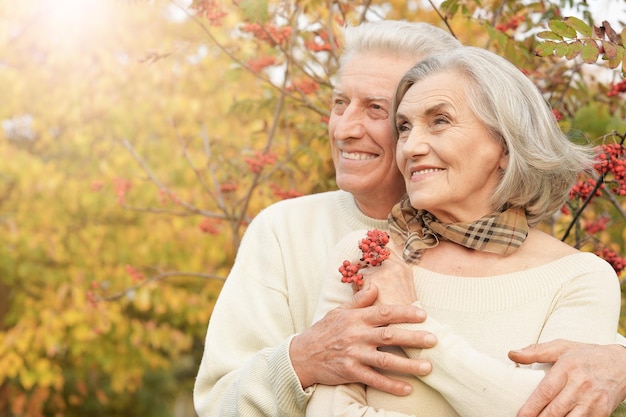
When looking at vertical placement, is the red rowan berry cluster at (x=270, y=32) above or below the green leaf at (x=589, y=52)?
below

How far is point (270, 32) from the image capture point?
3.78m

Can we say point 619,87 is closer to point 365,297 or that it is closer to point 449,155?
point 449,155

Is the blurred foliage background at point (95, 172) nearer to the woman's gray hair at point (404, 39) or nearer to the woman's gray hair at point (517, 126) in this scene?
the woman's gray hair at point (404, 39)

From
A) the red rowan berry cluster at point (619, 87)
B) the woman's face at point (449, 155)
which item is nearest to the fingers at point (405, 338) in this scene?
the woman's face at point (449, 155)

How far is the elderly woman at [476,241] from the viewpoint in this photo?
2.15 meters

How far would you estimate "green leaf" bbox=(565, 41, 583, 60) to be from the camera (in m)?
2.49

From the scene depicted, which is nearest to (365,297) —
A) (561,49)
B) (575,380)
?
(575,380)

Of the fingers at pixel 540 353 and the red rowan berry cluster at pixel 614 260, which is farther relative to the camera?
the red rowan berry cluster at pixel 614 260

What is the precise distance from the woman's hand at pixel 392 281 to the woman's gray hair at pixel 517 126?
330 millimetres

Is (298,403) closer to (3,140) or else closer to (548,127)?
(548,127)

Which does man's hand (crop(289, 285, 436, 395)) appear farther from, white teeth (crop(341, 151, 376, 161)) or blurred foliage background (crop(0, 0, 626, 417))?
blurred foliage background (crop(0, 0, 626, 417))

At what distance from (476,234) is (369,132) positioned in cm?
72

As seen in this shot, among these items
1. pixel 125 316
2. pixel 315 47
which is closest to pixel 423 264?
pixel 315 47

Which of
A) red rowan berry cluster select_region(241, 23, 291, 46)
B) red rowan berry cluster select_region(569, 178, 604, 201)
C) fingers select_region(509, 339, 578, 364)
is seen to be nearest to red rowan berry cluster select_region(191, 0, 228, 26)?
red rowan berry cluster select_region(241, 23, 291, 46)
